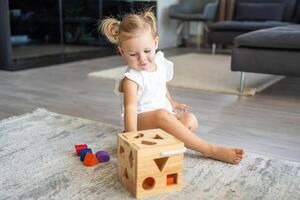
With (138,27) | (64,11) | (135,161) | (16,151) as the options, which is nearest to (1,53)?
(64,11)

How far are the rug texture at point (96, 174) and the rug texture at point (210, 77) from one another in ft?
2.49

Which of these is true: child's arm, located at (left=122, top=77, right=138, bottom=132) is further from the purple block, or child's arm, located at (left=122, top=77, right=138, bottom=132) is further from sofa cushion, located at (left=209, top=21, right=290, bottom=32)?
sofa cushion, located at (left=209, top=21, right=290, bottom=32)

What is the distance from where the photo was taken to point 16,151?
1.35 meters

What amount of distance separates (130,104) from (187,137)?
0.23 m

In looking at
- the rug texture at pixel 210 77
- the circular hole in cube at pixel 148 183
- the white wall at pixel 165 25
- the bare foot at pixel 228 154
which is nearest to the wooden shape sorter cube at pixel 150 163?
the circular hole in cube at pixel 148 183

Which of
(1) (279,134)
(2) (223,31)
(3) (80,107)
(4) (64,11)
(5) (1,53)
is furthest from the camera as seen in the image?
(2) (223,31)

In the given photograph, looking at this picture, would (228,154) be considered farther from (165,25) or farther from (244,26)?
(165,25)

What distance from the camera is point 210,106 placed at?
6.83 ft

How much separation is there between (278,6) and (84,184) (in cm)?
407

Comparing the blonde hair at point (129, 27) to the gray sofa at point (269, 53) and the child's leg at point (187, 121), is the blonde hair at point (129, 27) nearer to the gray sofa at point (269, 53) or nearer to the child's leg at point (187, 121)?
the child's leg at point (187, 121)

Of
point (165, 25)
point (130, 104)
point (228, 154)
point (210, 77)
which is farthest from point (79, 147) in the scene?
point (165, 25)

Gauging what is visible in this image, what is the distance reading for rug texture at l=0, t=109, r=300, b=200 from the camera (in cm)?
106

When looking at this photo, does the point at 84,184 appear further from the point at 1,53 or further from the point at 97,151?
the point at 1,53

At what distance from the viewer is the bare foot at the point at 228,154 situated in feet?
4.11
